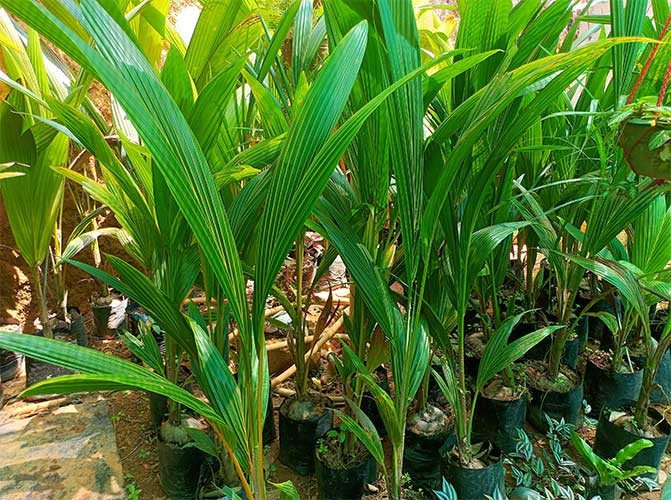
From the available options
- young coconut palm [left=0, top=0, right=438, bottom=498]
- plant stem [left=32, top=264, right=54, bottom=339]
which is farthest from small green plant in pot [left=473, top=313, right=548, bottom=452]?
plant stem [left=32, top=264, right=54, bottom=339]

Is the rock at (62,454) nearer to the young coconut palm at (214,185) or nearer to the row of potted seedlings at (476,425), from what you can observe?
the row of potted seedlings at (476,425)

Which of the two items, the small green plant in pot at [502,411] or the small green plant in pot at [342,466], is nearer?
the small green plant in pot at [342,466]

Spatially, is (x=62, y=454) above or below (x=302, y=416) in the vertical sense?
below

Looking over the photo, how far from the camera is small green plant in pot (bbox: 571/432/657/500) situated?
3.10 feet

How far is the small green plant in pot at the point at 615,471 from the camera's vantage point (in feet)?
3.10

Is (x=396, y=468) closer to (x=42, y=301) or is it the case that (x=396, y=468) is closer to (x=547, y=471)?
(x=547, y=471)

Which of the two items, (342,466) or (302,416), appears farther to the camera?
(302,416)

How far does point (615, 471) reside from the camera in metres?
0.94

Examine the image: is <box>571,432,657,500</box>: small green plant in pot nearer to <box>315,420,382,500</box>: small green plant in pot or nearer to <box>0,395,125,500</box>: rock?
<box>315,420,382,500</box>: small green plant in pot

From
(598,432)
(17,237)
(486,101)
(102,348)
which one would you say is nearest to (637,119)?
(486,101)

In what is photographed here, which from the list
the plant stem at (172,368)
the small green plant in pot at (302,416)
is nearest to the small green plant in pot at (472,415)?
the small green plant in pot at (302,416)

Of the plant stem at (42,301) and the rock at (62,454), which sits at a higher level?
the plant stem at (42,301)

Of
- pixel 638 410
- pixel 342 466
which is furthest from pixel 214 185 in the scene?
pixel 638 410

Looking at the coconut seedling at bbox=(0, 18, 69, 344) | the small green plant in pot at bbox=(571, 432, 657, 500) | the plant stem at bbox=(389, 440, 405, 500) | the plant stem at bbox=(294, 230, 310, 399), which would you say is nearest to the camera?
the plant stem at bbox=(389, 440, 405, 500)
